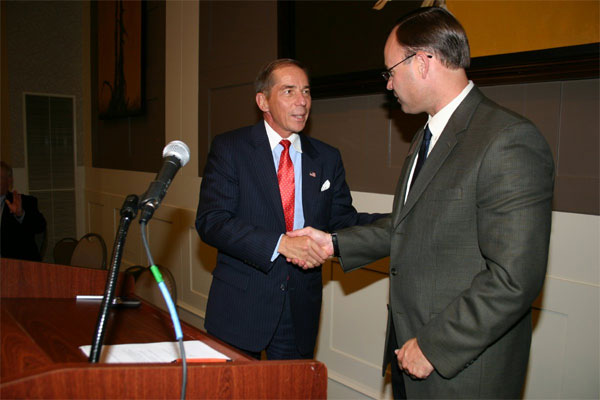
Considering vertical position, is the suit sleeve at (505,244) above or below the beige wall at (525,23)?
below

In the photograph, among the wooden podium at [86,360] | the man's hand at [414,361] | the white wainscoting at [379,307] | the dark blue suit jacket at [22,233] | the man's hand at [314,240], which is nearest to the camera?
the wooden podium at [86,360]

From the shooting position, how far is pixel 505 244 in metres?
1.36

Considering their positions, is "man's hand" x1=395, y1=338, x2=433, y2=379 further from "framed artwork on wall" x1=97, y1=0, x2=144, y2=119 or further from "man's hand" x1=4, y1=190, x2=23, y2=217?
"framed artwork on wall" x1=97, y1=0, x2=144, y2=119

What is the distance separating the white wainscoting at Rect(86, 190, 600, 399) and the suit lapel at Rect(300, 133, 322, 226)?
0.66 meters

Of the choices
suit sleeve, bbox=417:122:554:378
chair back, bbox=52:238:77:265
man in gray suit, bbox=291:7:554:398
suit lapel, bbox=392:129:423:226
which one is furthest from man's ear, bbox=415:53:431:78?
chair back, bbox=52:238:77:265

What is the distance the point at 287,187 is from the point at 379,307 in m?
1.14

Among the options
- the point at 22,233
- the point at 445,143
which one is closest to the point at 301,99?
the point at 445,143

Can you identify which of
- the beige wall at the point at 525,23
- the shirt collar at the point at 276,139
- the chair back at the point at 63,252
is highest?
the beige wall at the point at 525,23

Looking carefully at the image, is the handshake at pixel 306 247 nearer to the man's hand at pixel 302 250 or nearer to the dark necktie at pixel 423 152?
the man's hand at pixel 302 250

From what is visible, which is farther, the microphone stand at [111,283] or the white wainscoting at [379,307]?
the white wainscoting at [379,307]

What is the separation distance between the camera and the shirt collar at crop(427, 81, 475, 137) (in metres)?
1.65

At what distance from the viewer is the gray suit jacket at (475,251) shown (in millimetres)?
1367

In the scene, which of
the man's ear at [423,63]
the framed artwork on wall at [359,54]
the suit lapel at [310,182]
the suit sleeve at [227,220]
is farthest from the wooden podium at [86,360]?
the framed artwork on wall at [359,54]

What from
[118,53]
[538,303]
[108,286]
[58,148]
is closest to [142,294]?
[108,286]
